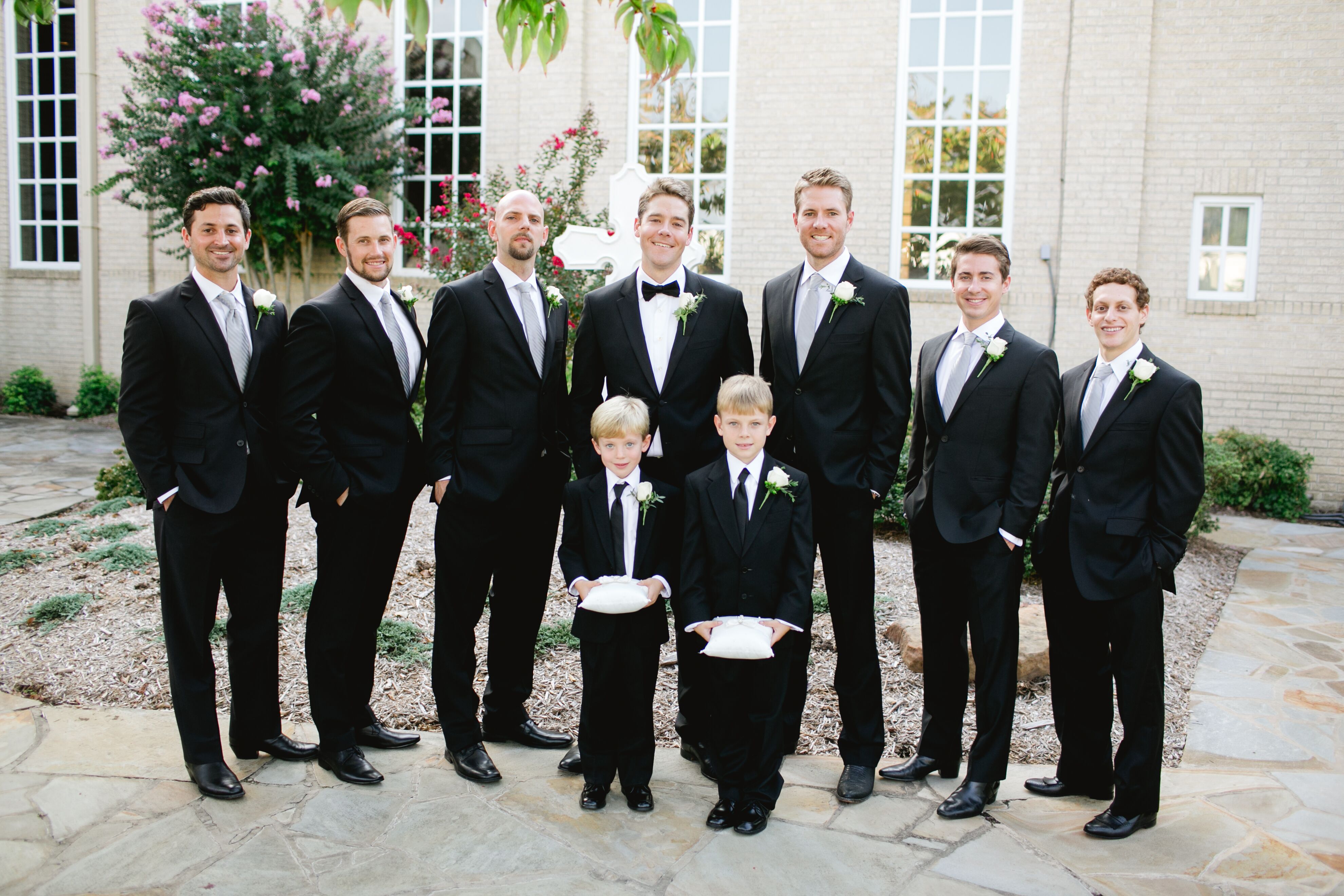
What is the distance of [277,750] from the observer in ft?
12.9

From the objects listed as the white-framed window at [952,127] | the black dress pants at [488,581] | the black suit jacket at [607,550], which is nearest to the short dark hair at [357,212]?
the black dress pants at [488,581]

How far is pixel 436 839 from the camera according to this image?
131 inches

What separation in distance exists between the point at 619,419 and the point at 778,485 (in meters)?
0.62

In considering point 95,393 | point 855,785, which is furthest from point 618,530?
point 95,393

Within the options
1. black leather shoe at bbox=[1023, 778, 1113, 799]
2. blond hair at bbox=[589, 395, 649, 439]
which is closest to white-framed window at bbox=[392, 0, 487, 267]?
blond hair at bbox=[589, 395, 649, 439]

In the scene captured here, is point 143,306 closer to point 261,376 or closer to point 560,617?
point 261,376

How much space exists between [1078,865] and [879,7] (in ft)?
33.1

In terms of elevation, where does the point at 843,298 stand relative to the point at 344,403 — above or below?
above

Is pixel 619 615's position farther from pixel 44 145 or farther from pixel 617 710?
pixel 44 145

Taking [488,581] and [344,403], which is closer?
[344,403]

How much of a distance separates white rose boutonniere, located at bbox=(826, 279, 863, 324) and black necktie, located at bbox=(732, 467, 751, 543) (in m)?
0.70

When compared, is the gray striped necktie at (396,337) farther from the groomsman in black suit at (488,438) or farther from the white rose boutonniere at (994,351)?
the white rose boutonniere at (994,351)

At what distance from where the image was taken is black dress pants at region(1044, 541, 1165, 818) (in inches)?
137

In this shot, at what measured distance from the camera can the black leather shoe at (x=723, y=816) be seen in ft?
11.3
